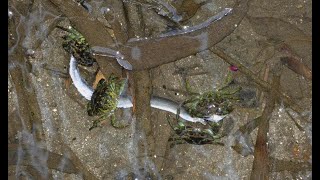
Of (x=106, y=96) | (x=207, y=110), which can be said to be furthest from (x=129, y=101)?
(x=207, y=110)

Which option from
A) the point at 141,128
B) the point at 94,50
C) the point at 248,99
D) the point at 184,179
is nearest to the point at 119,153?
the point at 141,128

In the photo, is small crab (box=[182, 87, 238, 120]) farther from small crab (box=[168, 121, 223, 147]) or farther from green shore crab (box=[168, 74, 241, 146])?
small crab (box=[168, 121, 223, 147])

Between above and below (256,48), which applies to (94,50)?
below

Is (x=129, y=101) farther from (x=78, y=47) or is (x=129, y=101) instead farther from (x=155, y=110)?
(x=78, y=47)

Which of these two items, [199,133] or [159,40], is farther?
[199,133]

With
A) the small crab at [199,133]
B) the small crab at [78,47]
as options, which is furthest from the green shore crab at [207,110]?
the small crab at [78,47]

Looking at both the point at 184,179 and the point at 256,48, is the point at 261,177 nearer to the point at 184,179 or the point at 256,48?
the point at 184,179

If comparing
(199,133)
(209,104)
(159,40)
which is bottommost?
(199,133)
